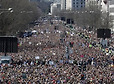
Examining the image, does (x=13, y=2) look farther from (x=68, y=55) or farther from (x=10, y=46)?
(x=10, y=46)

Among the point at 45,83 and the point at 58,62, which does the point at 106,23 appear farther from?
the point at 45,83

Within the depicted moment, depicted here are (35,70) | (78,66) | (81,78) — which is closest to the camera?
(81,78)

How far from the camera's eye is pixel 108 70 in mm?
38656

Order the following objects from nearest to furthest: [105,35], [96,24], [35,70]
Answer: [35,70] → [105,35] → [96,24]

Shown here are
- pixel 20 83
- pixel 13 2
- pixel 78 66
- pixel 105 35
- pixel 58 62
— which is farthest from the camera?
pixel 13 2

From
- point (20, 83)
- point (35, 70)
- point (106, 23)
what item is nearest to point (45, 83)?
point (20, 83)

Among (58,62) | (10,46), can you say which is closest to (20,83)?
(10,46)

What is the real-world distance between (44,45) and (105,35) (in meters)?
7.20

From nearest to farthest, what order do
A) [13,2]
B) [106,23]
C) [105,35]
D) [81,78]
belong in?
[81,78], [105,35], [13,2], [106,23]

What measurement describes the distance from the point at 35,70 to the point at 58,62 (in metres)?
6.84

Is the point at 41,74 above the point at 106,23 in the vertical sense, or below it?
above

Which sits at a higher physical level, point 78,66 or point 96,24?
point 78,66

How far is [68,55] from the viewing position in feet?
159

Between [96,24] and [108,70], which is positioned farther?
[96,24]
